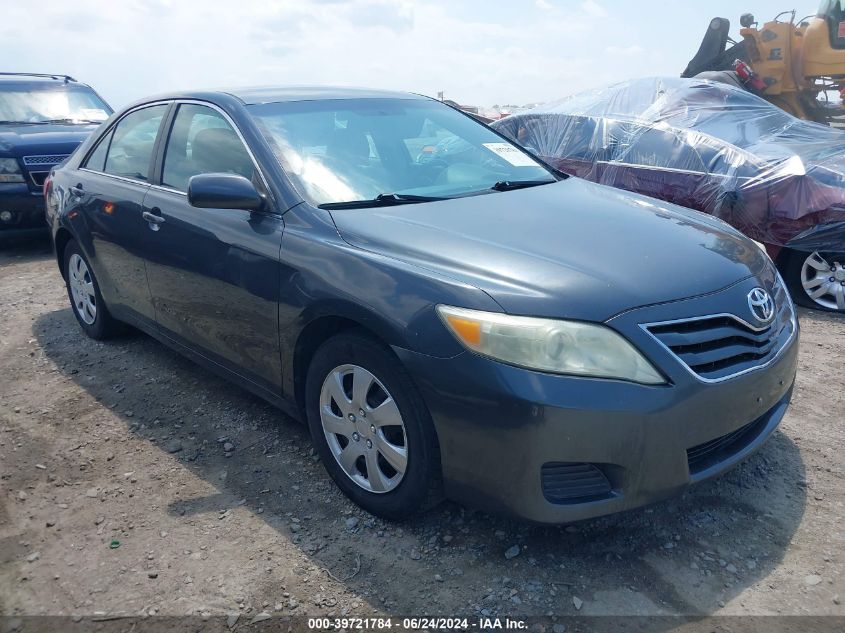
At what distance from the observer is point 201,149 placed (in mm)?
3553

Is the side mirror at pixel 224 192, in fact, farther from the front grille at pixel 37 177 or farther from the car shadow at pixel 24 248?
the front grille at pixel 37 177

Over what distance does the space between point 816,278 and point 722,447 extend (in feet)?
10.5

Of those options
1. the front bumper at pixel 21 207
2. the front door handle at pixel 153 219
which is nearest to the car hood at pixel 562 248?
the front door handle at pixel 153 219

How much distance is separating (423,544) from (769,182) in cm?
404

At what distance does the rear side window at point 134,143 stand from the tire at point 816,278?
4319 mm

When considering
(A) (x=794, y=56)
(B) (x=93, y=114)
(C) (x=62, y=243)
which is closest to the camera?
(C) (x=62, y=243)

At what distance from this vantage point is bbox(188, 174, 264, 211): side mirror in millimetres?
2941

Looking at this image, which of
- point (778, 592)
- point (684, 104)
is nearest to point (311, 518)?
point (778, 592)

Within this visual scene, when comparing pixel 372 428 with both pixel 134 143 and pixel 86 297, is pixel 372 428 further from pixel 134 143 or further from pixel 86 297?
pixel 86 297

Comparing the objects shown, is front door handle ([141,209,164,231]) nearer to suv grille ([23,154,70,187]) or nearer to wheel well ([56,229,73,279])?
wheel well ([56,229,73,279])

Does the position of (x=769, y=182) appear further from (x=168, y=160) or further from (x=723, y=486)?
(x=168, y=160)

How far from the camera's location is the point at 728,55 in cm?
1246

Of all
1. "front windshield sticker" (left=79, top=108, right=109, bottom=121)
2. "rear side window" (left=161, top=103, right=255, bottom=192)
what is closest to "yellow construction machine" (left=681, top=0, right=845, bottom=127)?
"front windshield sticker" (left=79, top=108, right=109, bottom=121)

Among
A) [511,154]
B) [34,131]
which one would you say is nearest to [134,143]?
[511,154]
